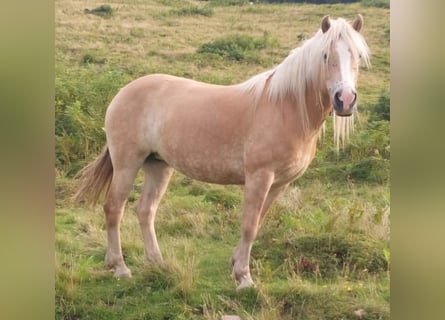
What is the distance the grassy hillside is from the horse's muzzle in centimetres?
51

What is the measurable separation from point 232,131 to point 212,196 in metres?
0.45

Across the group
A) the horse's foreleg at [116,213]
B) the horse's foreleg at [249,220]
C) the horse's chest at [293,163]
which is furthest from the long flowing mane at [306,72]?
the horse's foreleg at [116,213]

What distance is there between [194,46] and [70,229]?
124 cm

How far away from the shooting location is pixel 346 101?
281 cm

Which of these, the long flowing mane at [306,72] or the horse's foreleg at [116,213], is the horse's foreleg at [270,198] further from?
the horse's foreleg at [116,213]

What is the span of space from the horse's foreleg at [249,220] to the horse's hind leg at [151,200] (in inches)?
17.9

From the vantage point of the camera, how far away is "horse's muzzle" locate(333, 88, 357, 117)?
2.81 metres

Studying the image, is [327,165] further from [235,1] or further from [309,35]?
[235,1]

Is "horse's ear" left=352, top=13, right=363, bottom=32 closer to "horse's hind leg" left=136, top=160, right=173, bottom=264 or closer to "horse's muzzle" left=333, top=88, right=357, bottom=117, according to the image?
"horse's muzzle" left=333, top=88, right=357, bottom=117

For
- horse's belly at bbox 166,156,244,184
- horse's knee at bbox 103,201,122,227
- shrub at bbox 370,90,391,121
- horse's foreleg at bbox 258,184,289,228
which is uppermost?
shrub at bbox 370,90,391,121

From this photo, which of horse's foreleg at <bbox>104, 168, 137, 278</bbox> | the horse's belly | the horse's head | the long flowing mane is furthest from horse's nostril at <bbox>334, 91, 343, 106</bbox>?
horse's foreleg at <bbox>104, 168, 137, 278</bbox>

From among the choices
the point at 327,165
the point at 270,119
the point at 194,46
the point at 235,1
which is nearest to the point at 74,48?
the point at 194,46

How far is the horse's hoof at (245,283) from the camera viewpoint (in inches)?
127

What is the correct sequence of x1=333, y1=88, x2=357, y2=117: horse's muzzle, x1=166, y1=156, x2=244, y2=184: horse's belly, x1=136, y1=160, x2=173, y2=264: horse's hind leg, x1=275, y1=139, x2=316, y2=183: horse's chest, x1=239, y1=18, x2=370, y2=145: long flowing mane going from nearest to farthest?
x1=333, y1=88, x2=357, y2=117: horse's muzzle, x1=239, y1=18, x2=370, y2=145: long flowing mane, x1=275, y1=139, x2=316, y2=183: horse's chest, x1=166, y1=156, x2=244, y2=184: horse's belly, x1=136, y1=160, x2=173, y2=264: horse's hind leg
